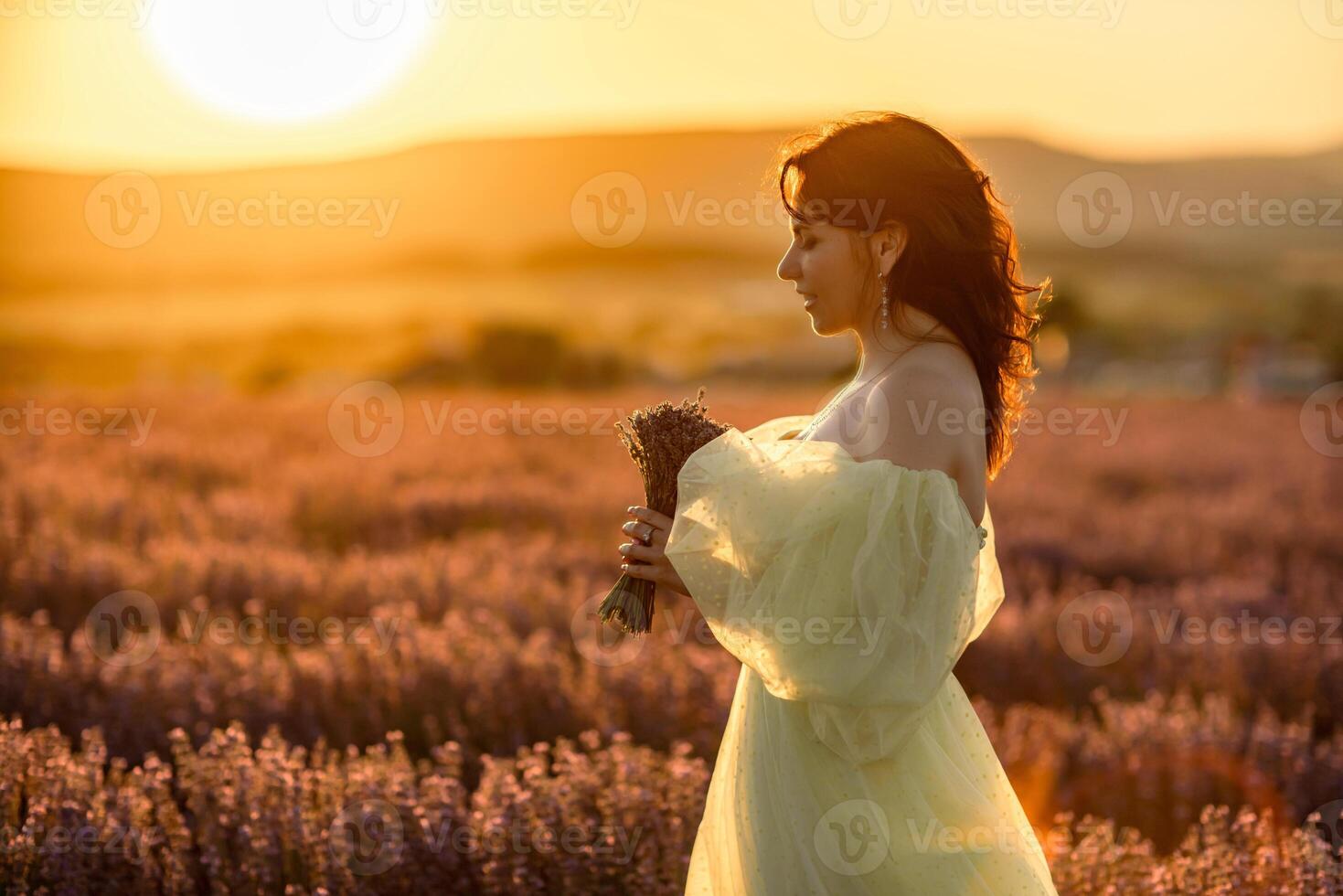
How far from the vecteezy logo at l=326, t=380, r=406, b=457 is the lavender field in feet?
0.61

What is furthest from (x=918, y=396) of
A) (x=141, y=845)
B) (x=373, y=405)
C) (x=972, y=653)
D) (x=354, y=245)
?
(x=354, y=245)

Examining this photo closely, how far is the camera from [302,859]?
3014mm

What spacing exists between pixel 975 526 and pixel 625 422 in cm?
72

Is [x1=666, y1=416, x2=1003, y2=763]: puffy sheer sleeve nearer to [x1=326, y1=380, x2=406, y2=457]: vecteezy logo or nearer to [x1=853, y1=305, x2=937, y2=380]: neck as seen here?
[x1=853, y1=305, x2=937, y2=380]: neck

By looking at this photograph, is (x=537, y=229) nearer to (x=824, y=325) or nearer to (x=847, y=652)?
(x=824, y=325)

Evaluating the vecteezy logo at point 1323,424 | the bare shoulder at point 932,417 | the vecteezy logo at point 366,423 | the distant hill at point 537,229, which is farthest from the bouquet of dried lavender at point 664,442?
the distant hill at point 537,229

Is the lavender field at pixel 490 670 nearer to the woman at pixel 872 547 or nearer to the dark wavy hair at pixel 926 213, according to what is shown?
the woman at pixel 872 547

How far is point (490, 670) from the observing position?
4293 mm

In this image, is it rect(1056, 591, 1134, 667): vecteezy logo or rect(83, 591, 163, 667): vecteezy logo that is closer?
rect(83, 591, 163, 667): vecteezy logo

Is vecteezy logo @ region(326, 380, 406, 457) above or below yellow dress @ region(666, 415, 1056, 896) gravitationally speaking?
above

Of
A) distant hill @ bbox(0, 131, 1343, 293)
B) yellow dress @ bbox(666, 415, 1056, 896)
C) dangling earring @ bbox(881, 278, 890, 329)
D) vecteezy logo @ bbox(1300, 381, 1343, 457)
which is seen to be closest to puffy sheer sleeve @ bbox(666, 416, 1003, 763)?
yellow dress @ bbox(666, 415, 1056, 896)

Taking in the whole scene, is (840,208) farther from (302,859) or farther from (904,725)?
(302,859)

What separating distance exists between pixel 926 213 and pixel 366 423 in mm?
8768

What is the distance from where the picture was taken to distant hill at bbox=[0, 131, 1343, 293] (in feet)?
225
